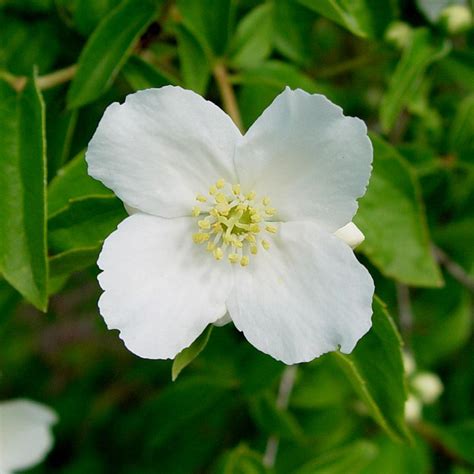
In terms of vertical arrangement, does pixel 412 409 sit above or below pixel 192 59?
below

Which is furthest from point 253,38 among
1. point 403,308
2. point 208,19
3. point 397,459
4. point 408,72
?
point 397,459

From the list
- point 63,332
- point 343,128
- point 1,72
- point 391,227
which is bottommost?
point 63,332

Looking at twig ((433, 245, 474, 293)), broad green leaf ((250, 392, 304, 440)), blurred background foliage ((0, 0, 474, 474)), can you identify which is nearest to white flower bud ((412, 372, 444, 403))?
blurred background foliage ((0, 0, 474, 474))

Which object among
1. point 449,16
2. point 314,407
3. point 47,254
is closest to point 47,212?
point 47,254

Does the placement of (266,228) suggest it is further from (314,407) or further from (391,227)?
(314,407)

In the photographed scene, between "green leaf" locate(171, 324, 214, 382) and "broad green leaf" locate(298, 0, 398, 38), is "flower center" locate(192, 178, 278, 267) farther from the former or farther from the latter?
"broad green leaf" locate(298, 0, 398, 38)

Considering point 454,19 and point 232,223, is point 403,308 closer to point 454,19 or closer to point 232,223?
point 454,19
